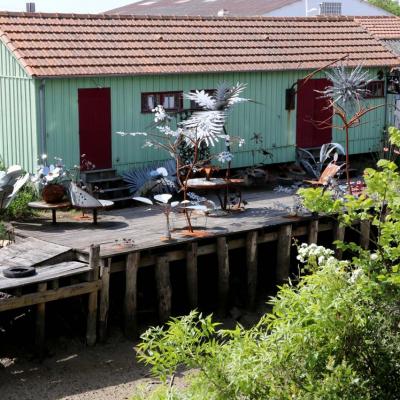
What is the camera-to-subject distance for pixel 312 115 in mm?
22625

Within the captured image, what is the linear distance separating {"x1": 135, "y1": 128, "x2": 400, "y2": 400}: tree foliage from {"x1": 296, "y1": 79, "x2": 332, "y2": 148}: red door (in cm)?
1282

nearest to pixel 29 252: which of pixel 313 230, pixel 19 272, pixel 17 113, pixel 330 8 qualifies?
pixel 19 272

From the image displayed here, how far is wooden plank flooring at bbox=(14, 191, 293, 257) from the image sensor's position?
15.1 metres

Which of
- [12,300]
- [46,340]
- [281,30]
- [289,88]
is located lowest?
[46,340]

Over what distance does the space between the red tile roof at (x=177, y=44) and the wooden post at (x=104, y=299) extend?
4.89 meters

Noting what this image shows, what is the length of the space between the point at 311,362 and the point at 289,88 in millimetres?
13863

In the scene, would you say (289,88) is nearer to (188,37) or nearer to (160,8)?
(188,37)

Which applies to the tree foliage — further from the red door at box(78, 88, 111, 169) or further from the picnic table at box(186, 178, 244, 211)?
the red door at box(78, 88, 111, 169)

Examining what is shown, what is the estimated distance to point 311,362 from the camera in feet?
29.2

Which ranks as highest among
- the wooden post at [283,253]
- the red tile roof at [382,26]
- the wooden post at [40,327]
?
the red tile roof at [382,26]

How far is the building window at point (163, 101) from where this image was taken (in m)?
19.5

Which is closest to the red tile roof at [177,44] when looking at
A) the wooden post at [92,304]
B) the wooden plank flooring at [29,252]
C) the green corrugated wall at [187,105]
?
the green corrugated wall at [187,105]

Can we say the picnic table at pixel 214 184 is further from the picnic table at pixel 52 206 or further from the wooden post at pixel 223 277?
the picnic table at pixel 52 206

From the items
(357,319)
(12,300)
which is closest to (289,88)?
(12,300)
